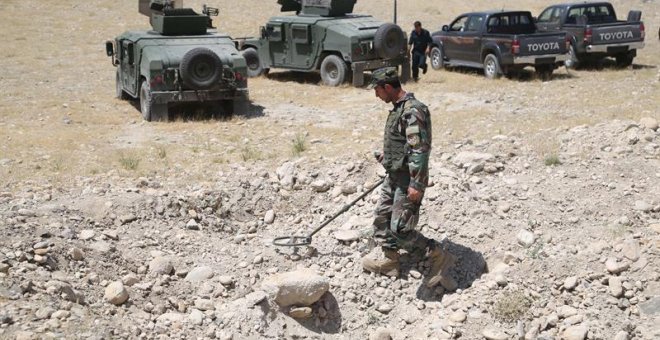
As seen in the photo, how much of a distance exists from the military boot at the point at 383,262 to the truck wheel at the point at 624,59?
13707 mm

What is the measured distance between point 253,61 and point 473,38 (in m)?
5.00

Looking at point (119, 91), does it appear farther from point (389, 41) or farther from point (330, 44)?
point (389, 41)

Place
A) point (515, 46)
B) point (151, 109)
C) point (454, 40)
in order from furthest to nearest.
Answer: point (454, 40) → point (515, 46) → point (151, 109)

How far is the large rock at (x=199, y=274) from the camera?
23.5 feet

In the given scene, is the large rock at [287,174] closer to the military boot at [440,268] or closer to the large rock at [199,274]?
the large rock at [199,274]

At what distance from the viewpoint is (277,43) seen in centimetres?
1808

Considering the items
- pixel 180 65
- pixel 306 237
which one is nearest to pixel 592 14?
pixel 180 65

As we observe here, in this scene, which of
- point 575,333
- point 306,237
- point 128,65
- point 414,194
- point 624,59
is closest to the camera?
point 575,333

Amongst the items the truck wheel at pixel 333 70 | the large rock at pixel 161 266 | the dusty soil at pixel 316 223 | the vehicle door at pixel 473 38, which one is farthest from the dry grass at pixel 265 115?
the large rock at pixel 161 266

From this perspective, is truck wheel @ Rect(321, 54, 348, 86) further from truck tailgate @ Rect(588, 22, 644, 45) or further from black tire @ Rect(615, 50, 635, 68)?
black tire @ Rect(615, 50, 635, 68)

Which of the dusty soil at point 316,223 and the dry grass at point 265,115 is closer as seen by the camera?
the dusty soil at point 316,223

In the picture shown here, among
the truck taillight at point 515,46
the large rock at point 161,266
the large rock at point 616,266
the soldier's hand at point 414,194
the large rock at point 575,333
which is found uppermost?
the truck taillight at point 515,46

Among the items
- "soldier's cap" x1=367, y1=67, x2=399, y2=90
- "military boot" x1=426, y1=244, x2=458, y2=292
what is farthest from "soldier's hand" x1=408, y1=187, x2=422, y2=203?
"soldier's cap" x1=367, y1=67, x2=399, y2=90

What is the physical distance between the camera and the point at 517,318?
6.52 meters
